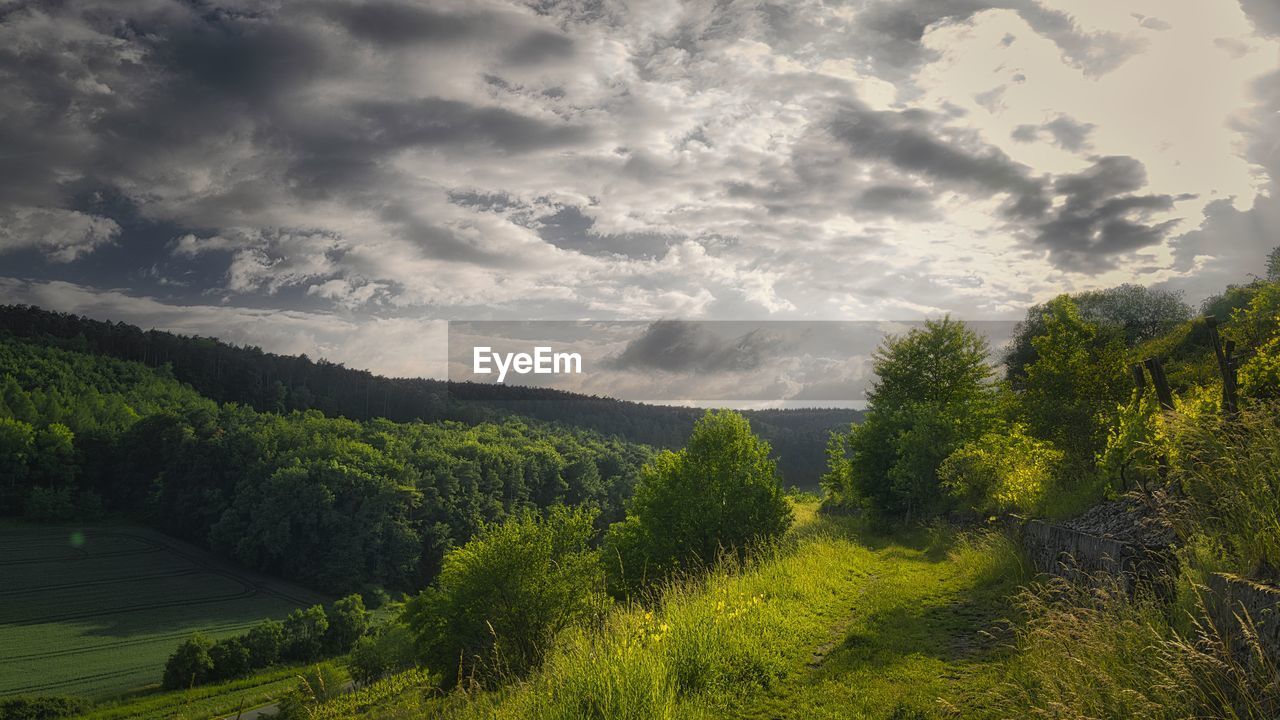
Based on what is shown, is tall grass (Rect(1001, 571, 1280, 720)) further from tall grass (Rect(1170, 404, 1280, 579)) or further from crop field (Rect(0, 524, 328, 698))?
crop field (Rect(0, 524, 328, 698))

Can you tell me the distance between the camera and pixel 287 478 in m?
83.6

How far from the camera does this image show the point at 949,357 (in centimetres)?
4128

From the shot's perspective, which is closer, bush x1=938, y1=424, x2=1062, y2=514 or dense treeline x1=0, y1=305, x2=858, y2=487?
bush x1=938, y1=424, x2=1062, y2=514

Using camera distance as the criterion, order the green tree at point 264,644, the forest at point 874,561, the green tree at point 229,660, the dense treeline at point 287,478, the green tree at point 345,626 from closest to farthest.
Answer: the forest at point 874,561
the green tree at point 229,660
the green tree at point 264,644
the green tree at point 345,626
the dense treeline at point 287,478

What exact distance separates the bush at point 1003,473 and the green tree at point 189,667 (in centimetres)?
6575

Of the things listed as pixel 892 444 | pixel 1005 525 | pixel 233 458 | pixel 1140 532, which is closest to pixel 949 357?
pixel 892 444

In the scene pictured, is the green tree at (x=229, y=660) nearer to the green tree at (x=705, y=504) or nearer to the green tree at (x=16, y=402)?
the green tree at (x=705, y=504)

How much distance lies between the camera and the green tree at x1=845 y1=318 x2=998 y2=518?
28.2 m

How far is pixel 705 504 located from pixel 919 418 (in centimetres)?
1172

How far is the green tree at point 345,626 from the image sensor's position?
6588 centimetres

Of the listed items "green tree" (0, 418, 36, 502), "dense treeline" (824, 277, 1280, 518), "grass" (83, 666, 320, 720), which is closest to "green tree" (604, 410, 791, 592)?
"dense treeline" (824, 277, 1280, 518)

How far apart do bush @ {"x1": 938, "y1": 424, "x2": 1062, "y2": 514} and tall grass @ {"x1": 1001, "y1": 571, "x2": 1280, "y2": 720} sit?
28.3 ft

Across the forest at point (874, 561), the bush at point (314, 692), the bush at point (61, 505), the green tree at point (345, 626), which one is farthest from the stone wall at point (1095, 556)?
the bush at point (61, 505)

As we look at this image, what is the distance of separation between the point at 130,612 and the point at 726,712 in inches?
3709
